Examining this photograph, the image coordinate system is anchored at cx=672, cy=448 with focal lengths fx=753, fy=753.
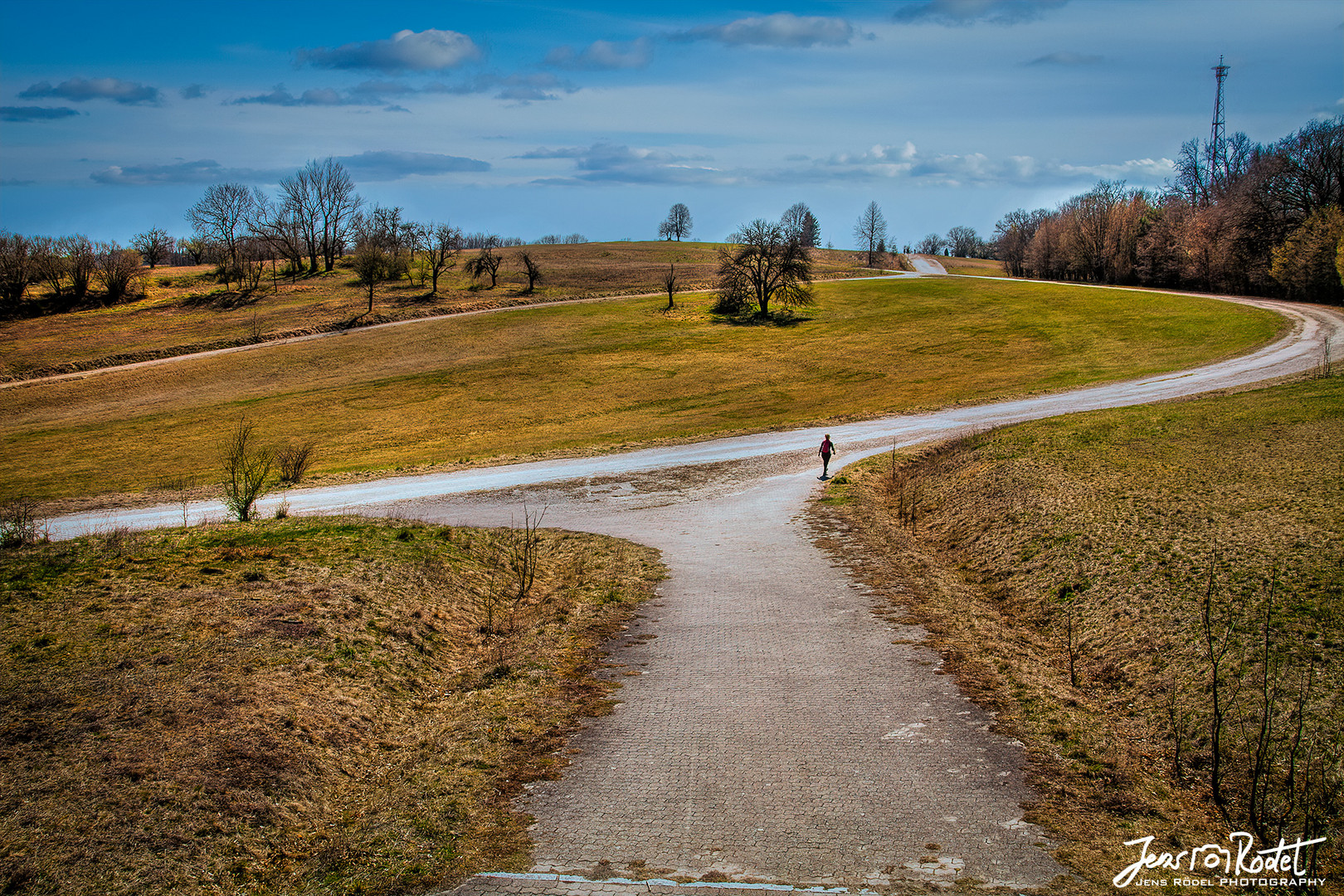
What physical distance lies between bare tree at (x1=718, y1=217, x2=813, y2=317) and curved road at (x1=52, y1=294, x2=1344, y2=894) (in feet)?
186

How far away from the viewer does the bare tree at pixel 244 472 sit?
17578 mm

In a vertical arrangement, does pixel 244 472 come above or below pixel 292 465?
above

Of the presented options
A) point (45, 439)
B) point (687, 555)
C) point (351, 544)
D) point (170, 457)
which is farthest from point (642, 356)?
point (351, 544)

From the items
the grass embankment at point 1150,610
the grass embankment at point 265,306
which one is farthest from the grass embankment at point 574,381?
the grass embankment at point 1150,610

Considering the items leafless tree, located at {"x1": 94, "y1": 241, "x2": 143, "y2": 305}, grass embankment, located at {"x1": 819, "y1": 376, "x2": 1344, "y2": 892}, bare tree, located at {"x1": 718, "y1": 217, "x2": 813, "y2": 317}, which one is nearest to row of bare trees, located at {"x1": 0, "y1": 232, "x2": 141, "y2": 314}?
leafless tree, located at {"x1": 94, "y1": 241, "x2": 143, "y2": 305}

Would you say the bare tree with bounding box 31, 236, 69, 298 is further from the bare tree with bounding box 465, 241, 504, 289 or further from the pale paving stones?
the pale paving stones

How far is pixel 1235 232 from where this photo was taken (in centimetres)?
6756

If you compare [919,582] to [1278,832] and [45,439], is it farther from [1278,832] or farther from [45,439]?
[45,439]

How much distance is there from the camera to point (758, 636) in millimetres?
12602

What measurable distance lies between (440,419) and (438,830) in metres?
38.3

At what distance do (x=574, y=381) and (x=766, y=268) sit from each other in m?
29.7

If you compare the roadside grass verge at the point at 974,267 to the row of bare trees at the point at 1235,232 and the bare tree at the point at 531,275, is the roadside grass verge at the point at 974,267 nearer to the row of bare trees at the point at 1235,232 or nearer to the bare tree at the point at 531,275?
the row of bare trees at the point at 1235,232
